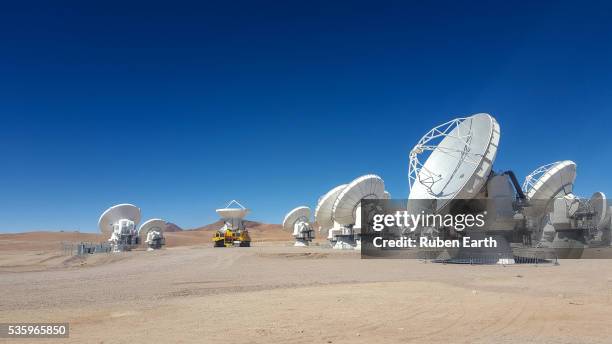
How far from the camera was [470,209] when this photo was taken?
112 ft

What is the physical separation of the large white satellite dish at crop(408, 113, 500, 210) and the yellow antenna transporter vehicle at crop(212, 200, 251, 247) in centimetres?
4117

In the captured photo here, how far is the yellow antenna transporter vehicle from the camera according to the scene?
73500 millimetres

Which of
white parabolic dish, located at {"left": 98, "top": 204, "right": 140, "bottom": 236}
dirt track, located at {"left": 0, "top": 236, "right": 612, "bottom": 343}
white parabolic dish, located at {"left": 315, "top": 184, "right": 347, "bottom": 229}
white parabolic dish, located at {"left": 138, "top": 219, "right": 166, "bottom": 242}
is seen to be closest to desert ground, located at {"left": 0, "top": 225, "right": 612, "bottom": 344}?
dirt track, located at {"left": 0, "top": 236, "right": 612, "bottom": 343}

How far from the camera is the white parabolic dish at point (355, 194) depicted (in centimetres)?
5644

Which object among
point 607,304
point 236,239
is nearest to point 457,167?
point 607,304

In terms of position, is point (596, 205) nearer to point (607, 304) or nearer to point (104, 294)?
point (607, 304)

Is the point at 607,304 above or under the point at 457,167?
under

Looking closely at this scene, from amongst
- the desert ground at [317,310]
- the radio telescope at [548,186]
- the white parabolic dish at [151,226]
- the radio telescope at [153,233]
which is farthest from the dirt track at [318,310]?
the white parabolic dish at [151,226]

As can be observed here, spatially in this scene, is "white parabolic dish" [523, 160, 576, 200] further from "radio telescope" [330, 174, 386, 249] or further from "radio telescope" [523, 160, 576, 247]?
"radio telescope" [330, 174, 386, 249]

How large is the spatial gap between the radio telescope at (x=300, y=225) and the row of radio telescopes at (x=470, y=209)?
0.17 m

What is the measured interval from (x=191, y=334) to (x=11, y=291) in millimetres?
13594

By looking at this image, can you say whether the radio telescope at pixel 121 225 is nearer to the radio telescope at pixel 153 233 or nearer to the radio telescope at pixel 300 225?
the radio telescope at pixel 153 233

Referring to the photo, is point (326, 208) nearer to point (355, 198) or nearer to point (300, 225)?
point (355, 198)

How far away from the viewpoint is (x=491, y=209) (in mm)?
34406
